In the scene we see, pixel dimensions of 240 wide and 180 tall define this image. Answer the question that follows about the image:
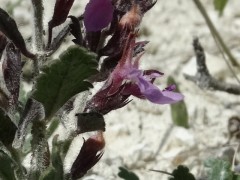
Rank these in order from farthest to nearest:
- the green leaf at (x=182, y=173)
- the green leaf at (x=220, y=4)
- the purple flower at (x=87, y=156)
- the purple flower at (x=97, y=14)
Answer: the green leaf at (x=220, y=4), the green leaf at (x=182, y=173), the purple flower at (x=87, y=156), the purple flower at (x=97, y=14)

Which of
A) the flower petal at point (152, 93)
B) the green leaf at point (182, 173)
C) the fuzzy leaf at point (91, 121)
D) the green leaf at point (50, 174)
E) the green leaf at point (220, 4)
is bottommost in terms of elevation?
the green leaf at point (182, 173)

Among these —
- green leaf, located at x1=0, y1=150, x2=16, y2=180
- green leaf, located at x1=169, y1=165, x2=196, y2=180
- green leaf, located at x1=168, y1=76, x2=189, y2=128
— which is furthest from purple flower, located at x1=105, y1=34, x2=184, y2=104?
green leaf, located at x1=168, y1=76, x2=189, y2=128

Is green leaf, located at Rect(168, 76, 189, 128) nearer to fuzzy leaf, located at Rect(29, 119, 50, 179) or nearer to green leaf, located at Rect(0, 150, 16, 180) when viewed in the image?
fuzzy leaf, located at Rect(29, 119, 50, 179)

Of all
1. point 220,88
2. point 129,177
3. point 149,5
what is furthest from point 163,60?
point 149,5

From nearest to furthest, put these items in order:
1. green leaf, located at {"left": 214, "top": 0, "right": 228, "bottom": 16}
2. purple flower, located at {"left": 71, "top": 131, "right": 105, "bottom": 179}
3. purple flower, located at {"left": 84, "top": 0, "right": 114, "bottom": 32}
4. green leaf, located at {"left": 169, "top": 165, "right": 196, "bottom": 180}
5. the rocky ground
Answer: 1. purple flower, located at {"left": 84, "top": 0, "right": 114, "bottom": 32}
2. purple flower, located at {"left": 71, "top": 131, "right": 105, "bottom": 179}
3. green leaf, located at {"left": 169, "top": 165, "right": 196, "bottom": 180}
4. the rocky ground
5. green leaf, located at {"left": 214, "top": 0, "right": 228, "bottom": 16}

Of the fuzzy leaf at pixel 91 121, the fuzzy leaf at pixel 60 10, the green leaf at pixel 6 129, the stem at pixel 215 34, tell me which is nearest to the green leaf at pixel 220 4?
the stem at pixel 215 34

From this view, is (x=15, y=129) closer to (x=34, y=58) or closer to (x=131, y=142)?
Result: (x=34, y=58)

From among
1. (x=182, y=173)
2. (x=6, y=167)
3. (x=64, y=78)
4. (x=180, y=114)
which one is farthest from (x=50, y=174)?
(x=180, y=114)

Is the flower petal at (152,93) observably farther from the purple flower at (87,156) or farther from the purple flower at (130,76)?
the purple flower at (87,156)
